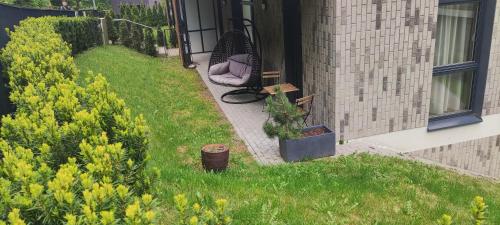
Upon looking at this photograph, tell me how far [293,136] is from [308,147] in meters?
0.30

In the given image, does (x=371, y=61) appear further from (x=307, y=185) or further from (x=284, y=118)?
(x=307, y=185)

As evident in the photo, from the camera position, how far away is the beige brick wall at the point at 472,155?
708 cm

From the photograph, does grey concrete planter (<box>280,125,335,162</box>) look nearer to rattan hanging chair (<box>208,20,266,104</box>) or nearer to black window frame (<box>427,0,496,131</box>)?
black window frame (<box>427,0,496,131</box>)

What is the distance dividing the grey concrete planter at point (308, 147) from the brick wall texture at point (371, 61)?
1.40 feet

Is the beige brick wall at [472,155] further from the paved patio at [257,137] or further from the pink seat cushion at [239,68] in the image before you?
the pink seat cushion at [239,68]

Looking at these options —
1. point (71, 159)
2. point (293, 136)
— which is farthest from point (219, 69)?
point (71, 159)

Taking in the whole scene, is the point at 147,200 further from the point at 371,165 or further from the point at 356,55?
the point at 356,55

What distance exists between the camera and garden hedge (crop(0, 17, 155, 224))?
6.34ft

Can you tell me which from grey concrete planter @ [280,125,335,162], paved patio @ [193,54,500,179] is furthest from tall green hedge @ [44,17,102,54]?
grey concrete planter @ [280,125,335,162]

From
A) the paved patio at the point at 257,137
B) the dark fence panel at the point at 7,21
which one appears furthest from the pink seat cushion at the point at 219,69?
the dark fence panel at the point at 7,21

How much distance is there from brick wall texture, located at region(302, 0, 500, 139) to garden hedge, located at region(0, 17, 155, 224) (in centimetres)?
362

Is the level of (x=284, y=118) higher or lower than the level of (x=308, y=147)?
higher

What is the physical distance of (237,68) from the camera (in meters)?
9.59

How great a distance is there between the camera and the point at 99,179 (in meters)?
2.31
